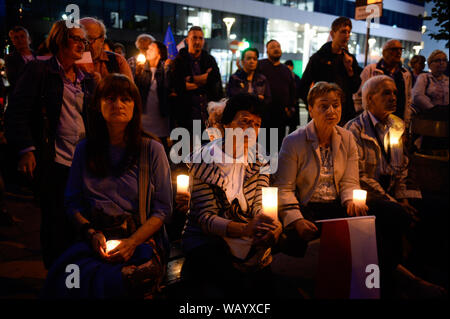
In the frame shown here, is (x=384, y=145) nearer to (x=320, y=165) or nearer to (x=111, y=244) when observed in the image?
(x=320, y=165)

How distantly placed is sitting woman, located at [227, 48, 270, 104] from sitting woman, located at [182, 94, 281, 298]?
4016 millimetres

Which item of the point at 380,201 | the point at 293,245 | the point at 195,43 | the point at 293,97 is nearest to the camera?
the point at 293,245

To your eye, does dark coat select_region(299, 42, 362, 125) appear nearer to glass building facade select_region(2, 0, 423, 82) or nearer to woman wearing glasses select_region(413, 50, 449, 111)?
woman wearing glasses select_region(413, 50, 449, 111)

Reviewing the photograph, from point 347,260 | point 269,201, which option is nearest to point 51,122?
point 269,201

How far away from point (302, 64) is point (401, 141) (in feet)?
147

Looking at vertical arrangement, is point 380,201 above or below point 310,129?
below

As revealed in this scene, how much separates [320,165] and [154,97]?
3160 mm

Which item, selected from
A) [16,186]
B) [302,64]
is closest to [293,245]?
[16,186]

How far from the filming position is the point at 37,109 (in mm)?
2998

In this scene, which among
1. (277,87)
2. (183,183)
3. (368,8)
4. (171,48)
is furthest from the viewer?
(171,48)

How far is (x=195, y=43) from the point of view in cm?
593

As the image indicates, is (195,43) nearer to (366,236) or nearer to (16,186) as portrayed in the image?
(16,186)

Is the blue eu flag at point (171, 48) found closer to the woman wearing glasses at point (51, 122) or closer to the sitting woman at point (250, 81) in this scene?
the sitting woman at point (250, 81)

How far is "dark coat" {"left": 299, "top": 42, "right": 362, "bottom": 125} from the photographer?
546 centimetres
